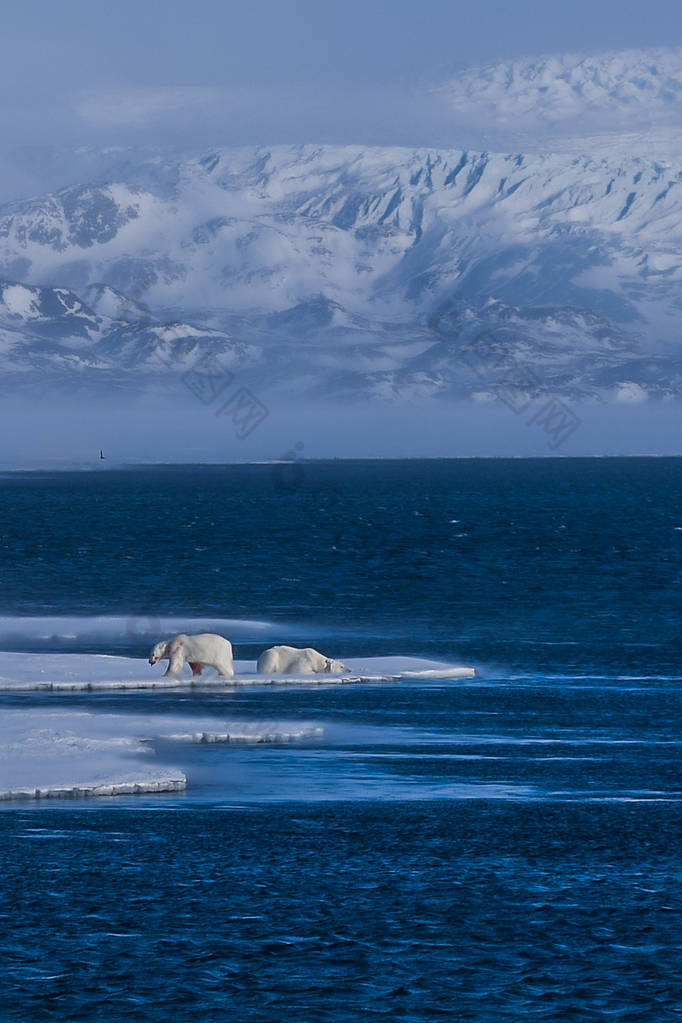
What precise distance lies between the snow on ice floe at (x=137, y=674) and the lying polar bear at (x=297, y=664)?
1.43 feet

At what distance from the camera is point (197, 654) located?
53688 mm

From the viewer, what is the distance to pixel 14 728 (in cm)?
4091

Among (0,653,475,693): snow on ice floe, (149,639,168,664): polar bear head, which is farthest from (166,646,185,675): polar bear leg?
(149,639,168,664): polar bear head

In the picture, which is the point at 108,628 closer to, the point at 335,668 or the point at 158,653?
the point at 158,653

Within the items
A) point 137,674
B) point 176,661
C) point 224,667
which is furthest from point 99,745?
point 176,661

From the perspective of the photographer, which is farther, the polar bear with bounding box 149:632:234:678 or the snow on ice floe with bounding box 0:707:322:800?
the polar bear with bounding box 149:632:234:678

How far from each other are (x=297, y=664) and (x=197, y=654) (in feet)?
9.64

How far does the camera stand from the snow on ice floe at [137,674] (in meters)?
51.1

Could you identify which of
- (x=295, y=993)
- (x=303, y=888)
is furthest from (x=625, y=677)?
(x=295, y=993)

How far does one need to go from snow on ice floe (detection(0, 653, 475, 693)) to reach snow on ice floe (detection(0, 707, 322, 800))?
19.3 ft

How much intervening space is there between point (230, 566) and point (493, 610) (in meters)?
38.9

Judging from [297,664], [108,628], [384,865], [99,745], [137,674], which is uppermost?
[108,628]

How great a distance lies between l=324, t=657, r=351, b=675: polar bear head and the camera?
54.0 meters

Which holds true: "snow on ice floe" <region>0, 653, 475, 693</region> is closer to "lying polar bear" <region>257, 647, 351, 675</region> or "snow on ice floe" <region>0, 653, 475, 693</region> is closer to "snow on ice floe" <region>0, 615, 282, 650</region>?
"lying polar bear" <region>257, 647, 351, 675</region>
